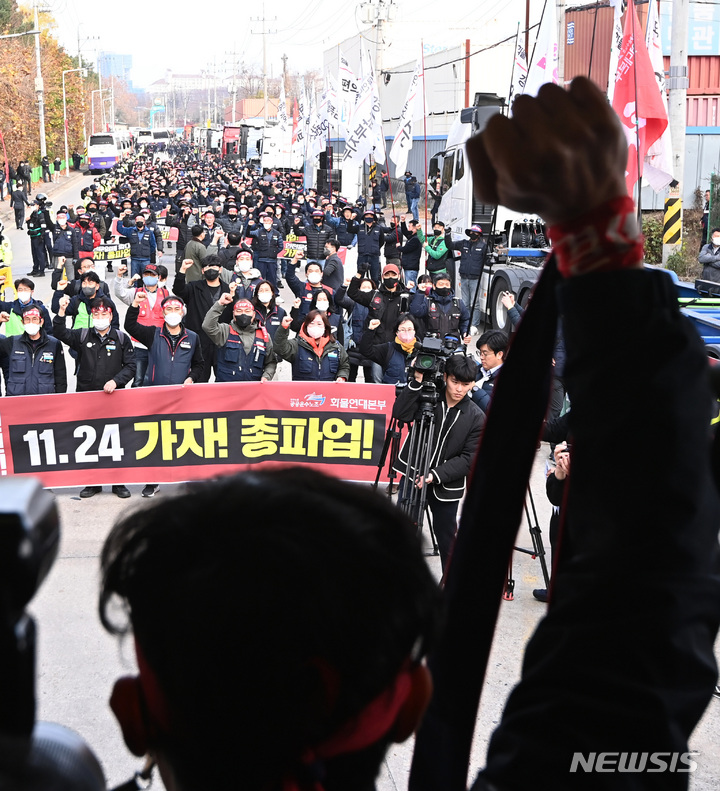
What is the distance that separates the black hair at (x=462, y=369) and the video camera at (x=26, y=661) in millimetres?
5947

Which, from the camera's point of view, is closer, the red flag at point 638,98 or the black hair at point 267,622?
the black hair at point 267,622

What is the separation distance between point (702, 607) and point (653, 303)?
0.93ft

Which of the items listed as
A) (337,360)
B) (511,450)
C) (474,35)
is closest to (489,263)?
(337,360)

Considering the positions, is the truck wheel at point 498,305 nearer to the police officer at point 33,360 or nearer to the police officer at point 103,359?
the police officer at point 103,359

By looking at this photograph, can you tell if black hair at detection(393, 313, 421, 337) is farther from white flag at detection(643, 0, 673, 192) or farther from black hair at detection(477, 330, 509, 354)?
white flag at detection(643, 0, 673, 192)

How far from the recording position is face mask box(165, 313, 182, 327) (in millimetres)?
9555

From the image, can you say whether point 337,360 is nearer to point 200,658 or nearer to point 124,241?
point 200,658

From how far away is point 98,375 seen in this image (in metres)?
9.09

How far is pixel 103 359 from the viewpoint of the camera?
360 inches

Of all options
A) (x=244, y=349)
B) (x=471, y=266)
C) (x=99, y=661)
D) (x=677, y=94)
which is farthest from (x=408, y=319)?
(x=677, y=94)

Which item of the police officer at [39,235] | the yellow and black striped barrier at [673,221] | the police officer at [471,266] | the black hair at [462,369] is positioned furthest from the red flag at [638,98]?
the police officer at [39,235]

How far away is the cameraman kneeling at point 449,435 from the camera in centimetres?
656

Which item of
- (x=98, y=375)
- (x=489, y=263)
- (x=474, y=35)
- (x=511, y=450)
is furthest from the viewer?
(x=474, y=35)

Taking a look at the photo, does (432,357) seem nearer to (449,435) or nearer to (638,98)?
(449,435)
